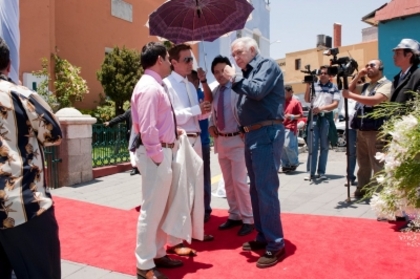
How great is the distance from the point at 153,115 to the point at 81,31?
499 inches

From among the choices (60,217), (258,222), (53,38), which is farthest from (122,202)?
(53,38)

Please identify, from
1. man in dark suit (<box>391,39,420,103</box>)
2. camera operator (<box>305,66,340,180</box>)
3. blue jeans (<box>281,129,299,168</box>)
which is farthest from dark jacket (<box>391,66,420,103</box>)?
blue jeans (<box>281,129,299,168</box>)

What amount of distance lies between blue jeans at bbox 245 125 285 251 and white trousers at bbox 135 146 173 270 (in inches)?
32.3

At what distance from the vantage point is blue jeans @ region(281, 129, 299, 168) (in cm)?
842

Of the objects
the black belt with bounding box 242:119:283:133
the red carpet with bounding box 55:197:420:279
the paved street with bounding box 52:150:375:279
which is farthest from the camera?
the paved street with bounding box 52:150:375:279

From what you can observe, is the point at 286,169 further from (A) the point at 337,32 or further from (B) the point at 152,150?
(A) the point at 337,32

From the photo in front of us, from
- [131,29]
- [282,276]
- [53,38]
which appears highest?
[131,29]

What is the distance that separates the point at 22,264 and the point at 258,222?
91.9 inches

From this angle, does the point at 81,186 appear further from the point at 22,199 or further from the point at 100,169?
the point at 22,199

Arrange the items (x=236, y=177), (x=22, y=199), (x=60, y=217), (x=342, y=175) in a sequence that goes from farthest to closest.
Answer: (x=342, y=175) → (x=60, y=217) → (x=236, y=177) → (x=22, y=199)

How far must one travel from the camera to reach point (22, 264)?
94.5 inches

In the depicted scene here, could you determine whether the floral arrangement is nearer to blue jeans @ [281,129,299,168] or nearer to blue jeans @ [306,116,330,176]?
blue jeans @ [306,116,330,176]

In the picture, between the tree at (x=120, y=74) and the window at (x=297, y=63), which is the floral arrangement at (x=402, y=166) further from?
the window at (x=297, y=63)

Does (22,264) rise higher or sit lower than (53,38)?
lower
